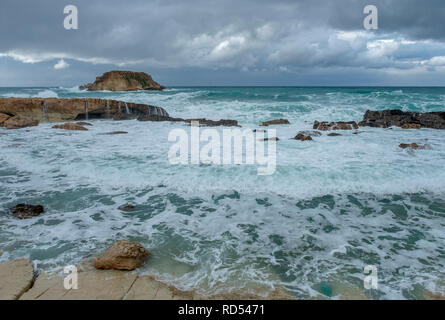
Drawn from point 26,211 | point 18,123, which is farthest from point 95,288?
point 18,123

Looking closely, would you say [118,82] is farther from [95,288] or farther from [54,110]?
[95,288]

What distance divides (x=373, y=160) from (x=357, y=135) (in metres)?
4.78

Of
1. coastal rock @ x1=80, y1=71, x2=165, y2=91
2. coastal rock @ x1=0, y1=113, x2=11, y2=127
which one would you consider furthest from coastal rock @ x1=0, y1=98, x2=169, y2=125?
coastal rock @ x1=80, y1=71, x2=165, y2=91

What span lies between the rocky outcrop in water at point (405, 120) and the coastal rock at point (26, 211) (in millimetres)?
15717

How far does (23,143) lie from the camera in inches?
411

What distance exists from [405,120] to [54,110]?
20.3 meters

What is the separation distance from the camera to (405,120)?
15539mm

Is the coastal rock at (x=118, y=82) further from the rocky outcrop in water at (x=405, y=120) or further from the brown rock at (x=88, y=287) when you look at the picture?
the brown rock at (x=88, y=287)

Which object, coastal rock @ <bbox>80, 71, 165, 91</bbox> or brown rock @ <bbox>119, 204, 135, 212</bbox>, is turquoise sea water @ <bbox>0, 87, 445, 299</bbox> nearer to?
brown rock @ <bbox>119, 204, 135, 212</bbox>

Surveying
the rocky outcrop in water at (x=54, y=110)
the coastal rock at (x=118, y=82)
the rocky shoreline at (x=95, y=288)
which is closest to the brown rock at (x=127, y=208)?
the rocky shoreline at (x=95, y=288)

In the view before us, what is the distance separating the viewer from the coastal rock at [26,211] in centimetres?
460
